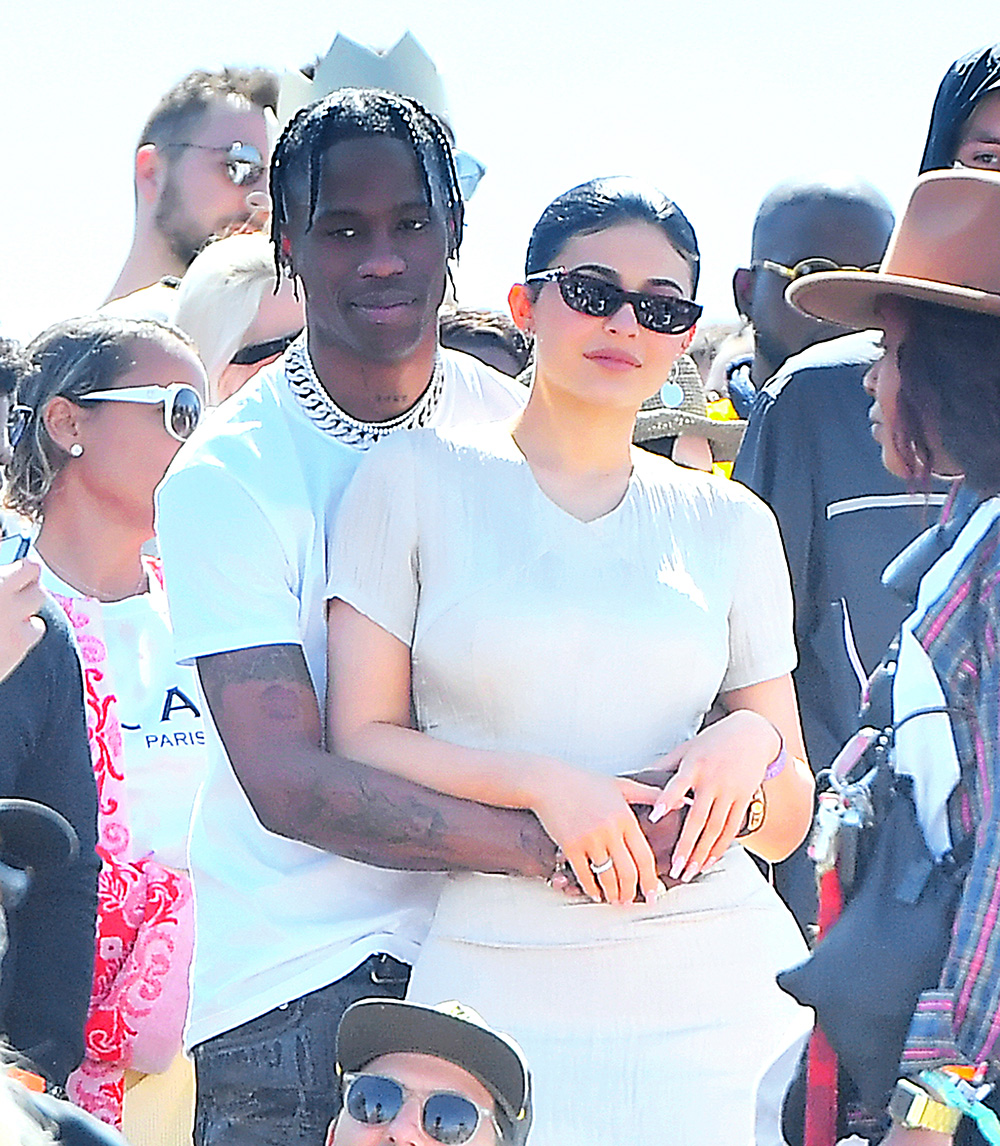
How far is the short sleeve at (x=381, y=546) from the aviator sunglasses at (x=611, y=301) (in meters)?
0.30

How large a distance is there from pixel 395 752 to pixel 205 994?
0.40m

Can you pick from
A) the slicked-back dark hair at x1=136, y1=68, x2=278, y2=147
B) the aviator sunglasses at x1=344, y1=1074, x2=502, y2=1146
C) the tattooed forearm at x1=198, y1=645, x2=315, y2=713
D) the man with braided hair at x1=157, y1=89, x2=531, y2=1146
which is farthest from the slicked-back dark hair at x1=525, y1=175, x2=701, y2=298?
the slicked-back dark hair at x1=136, y1=68, x2=278, y2=147

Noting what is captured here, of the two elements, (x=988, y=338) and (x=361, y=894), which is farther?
(x=361, y=894)

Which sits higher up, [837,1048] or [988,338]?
[988,338]

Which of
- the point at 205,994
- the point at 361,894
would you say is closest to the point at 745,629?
the point at 361,894

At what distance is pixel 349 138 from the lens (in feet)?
8.56

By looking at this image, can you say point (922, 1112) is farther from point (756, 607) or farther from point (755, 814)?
point (756, 607)

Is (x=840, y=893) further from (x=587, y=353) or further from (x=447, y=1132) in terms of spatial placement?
(x=587, y=353)

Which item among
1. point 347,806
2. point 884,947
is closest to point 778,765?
point 884,947

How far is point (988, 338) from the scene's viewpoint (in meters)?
2.24

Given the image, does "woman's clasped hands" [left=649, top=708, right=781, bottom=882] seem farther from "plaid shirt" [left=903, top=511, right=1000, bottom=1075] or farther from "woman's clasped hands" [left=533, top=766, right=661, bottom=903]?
"plaid shirt" [left=903, top=511, right=1000, bottom=1075]

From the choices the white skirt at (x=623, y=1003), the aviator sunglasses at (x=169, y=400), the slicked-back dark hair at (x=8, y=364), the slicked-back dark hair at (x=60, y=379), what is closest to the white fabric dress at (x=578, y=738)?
the white skirt at (x=623, y=1003)

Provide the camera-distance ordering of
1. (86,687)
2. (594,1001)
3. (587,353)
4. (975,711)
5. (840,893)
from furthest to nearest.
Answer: (86,687)
(587,353)
(594,1001)
(840,893)
(975,711)

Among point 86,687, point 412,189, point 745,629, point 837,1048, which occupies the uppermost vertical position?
point 412,189
